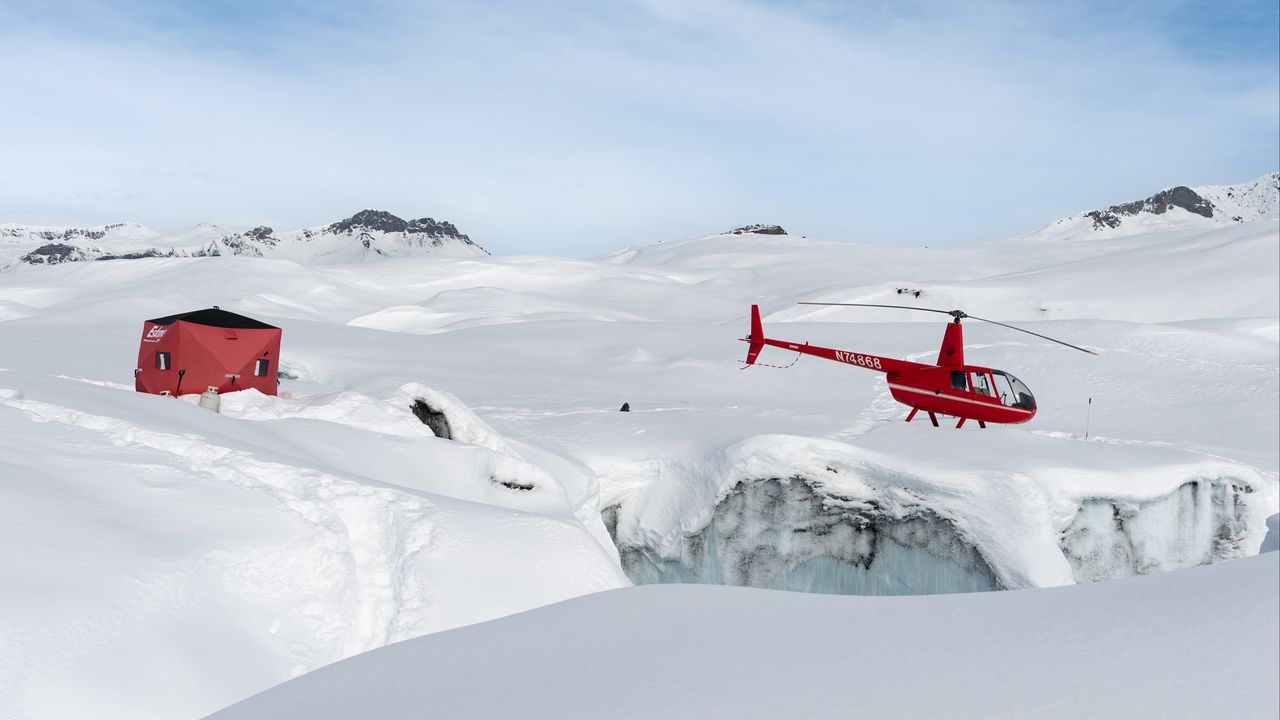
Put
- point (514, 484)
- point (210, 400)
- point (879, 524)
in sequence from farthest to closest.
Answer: point (879, 524)
point (210, 400)
point (514, 484)

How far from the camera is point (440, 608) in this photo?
8.82 m

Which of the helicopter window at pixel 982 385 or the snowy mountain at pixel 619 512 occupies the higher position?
the helicopter window at pixel 982 385

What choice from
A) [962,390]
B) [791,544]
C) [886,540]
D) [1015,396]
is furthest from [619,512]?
[1015,396]

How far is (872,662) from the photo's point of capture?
15.1ft

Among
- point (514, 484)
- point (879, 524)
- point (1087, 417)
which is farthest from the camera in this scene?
point (1087, 417)

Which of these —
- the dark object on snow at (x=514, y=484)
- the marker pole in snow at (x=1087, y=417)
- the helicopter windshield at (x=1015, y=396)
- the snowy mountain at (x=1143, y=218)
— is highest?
the snowy mountain at (x=1143, y=218)

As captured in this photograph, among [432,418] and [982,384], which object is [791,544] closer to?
[982,384]

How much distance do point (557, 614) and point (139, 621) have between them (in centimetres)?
326

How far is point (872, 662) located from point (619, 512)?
12540mm

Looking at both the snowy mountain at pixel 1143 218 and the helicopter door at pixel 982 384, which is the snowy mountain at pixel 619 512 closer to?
the helicopter door at pixel 982 384

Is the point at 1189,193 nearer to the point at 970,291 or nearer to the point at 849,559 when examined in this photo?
the point at 970,291

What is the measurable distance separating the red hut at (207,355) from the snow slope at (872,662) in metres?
10.0

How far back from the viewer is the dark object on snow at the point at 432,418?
15.5 meters

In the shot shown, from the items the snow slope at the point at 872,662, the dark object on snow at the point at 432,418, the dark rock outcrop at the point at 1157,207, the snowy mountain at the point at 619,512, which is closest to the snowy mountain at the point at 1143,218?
the dark rock outcrop at the point at 1157,207
